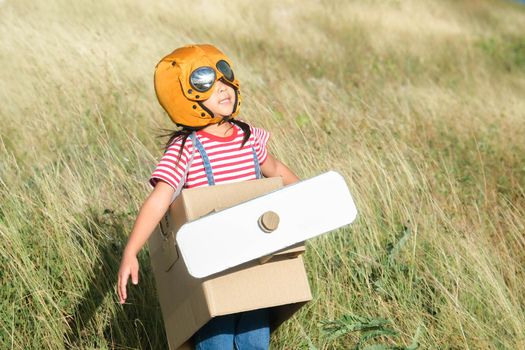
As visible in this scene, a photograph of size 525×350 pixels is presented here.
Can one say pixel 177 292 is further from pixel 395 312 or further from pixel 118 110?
pixel 118 110

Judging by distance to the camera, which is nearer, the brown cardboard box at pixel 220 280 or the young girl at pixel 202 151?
the brown cardboard box at pixel 220 280

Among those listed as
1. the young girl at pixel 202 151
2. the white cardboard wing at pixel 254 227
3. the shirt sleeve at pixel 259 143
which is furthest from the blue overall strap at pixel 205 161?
the white cardboard wing at pixel 254 227

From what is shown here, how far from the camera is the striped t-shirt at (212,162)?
246 cm

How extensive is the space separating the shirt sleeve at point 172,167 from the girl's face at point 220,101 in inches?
6.0

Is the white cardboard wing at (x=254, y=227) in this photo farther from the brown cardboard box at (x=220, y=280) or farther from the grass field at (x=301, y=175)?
the grass field at (x=301, y=175)

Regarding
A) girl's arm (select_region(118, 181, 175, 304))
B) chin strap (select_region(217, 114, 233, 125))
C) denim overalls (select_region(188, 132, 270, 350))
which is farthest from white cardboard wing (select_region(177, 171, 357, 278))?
chin strap (select_region(217, 114, 233, 125))

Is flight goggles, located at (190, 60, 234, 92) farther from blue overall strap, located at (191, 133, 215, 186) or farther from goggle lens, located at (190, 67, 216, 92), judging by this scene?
blue overall strap, located at (191, 133, 215, 186)

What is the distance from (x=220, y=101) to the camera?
2.56m

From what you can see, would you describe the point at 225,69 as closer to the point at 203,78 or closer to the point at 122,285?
the point at 203,78

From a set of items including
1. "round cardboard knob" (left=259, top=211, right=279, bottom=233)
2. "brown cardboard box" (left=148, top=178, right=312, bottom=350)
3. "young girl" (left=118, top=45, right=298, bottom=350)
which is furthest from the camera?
"young girl" (left=118, top=45, right=298, bottom=350)

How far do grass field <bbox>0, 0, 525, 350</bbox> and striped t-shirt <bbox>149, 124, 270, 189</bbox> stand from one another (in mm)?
785

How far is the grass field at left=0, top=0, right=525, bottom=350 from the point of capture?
10.2 feet

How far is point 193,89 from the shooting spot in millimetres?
2490

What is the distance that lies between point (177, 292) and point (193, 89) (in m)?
→ 0.66
